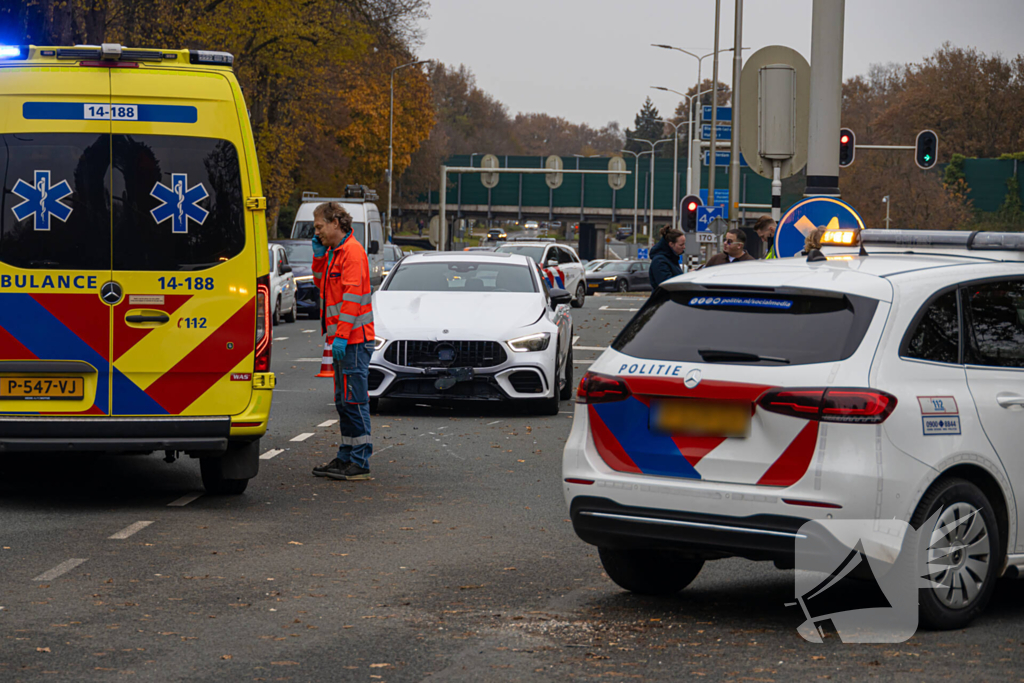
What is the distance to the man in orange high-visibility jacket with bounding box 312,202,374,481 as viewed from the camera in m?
9.96

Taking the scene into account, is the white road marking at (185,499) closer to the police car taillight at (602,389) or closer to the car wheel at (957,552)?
the police car taillight at (602,389)

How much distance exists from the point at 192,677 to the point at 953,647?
288 cm

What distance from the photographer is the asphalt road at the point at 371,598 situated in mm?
5285

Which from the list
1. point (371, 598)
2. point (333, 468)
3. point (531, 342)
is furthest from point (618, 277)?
point (371, 598)

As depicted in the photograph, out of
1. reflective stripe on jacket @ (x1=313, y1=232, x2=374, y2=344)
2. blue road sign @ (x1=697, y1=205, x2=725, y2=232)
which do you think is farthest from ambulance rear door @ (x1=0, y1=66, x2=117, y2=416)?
blue road sign @ (x1=697, y1=205, x2=725, y2=232)

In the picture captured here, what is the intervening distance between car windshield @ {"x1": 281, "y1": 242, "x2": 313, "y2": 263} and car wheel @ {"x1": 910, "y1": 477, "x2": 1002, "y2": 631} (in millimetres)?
27972

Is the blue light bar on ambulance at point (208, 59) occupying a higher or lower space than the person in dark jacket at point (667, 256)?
higher

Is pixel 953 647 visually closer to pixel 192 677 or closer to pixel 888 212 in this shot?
pixel 192 677

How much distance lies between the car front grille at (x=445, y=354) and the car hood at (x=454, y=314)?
2.8 inches

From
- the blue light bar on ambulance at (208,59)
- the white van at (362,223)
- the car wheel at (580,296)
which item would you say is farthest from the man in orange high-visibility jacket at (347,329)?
the car wheel at (580,296)

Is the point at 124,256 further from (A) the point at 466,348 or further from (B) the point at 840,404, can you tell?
(A) the point at 466,348

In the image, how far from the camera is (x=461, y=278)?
49.4 feet

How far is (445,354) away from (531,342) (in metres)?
0.84

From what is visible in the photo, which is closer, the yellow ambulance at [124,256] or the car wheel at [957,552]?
the car wheel at [957,552]
